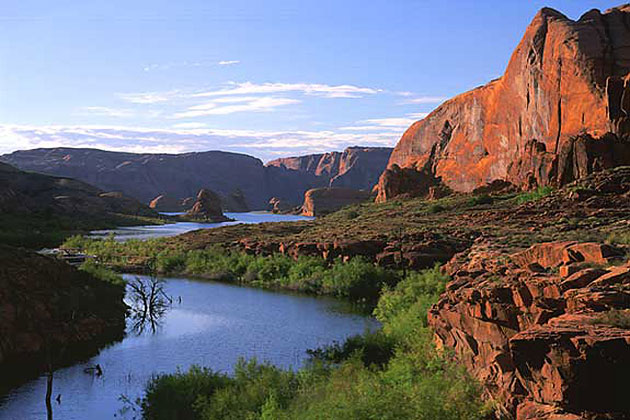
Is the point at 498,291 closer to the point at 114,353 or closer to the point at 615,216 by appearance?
the point at 114,353

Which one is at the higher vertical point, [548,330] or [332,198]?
[548,330]

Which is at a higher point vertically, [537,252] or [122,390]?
[537,252]

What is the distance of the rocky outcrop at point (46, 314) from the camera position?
19.7 metres

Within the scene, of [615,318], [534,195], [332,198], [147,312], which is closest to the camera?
[615,318]

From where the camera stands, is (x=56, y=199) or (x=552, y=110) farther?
(x=56, y=199)

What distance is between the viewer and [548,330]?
8.74m

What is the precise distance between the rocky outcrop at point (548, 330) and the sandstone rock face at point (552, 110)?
30697 mm

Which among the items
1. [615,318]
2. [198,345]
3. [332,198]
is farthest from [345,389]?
[332,198]

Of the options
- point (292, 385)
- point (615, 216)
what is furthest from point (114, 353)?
point (615, 216)

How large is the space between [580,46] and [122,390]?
4307 centimetres

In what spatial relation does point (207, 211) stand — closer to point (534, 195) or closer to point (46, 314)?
point (534, 195)

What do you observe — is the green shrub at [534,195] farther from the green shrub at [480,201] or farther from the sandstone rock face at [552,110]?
the green shrub at [480,201]

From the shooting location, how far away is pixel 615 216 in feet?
104

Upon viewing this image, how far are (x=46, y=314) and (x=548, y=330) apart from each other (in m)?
17.8
